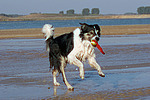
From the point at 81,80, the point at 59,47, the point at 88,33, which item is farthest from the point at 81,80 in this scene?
the point at 88,33

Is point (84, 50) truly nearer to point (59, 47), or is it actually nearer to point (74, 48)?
point (74, 48)

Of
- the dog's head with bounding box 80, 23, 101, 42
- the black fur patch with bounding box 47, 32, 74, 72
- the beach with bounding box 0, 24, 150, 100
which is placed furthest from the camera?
the black fur patch with bounding box 47, 32, 74, 72

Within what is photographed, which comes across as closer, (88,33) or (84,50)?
(88,33)

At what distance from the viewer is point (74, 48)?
7.28 m

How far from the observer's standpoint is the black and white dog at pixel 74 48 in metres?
7.12

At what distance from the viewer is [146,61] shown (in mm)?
10836

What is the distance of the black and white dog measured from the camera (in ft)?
23.4

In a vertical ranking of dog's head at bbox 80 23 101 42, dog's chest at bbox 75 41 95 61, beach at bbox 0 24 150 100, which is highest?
dog's head at bbox 80 23 101 42

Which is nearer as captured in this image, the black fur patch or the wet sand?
the wet sand

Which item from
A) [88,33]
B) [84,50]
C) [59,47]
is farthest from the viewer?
[59,47]

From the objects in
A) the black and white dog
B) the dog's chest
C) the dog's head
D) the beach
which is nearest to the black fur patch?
the black and white dog

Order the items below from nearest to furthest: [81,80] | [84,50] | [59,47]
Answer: [84,50], [59,47], [81,80]

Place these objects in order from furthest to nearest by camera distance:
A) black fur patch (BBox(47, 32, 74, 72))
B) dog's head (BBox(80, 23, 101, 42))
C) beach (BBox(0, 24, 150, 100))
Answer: black fur patch (BBox(47, 32, 74, 72)), dog's head (BBox(80, 23, 101, 42)), beach (BBox(0, 24, 150, 100))

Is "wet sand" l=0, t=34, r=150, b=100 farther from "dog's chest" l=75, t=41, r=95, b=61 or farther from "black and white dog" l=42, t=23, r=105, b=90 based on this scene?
"dog's chest" l=75, t=41, r=95, b=61
